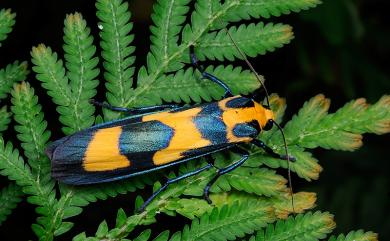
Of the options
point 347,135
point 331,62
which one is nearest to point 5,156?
point 347,135

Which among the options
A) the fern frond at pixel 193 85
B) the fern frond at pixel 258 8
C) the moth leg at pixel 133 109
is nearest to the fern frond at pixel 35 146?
the moth leg at pixel 133 109

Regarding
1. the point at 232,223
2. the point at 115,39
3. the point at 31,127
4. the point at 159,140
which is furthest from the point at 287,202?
the point at 31,127

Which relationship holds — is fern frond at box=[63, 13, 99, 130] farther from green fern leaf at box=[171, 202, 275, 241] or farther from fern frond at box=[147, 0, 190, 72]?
green fern leaf at box=[171, 202, 275, 241]

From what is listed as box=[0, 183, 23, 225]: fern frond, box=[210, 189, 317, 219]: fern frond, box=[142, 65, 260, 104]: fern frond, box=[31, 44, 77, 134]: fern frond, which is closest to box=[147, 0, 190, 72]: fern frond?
box=[142, 65, 260, 104]: fern frond

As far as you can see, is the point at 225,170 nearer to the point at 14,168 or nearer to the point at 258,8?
the point at 258,8

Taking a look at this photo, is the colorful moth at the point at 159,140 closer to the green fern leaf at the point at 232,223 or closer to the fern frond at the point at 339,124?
the fern frond at the point at 339,124

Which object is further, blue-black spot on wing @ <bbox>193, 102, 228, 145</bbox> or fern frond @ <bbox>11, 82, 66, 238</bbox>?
blue-black spot on wing @ <bbox>193, 102, 228, 145</bbox>
